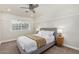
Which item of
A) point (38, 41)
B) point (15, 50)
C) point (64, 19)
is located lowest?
point (15, 50)

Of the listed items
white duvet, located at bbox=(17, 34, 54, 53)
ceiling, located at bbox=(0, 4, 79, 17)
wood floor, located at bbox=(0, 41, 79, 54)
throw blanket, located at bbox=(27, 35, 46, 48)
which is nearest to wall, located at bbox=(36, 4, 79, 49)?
ceiling, located at bbox=(0, 4, 79, 17)

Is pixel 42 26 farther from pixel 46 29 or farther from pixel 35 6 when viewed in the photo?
pixel 35 6

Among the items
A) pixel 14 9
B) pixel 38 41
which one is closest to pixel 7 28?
pixel 14 9

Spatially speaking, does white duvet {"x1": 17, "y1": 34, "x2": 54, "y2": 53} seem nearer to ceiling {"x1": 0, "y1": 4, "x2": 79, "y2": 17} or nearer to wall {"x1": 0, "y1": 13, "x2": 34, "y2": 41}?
wall {"x1": 0, "y1": 13, "x2": 34, "y2": 41}

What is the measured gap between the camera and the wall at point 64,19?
127cm

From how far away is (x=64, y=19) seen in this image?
1352 mm

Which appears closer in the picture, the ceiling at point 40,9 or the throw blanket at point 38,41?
the ceiling at point 40,9

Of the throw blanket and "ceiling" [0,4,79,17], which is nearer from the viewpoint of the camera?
"ceiling" [0,4,79,17]

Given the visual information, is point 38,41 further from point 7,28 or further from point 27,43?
point 7,28

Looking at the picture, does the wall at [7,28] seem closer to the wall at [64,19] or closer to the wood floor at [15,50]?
the wood floor at [15,50]

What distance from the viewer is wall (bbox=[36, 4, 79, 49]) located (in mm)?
1274

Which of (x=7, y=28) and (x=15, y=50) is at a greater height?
(x=7, y=28)

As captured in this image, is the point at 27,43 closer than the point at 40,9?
Yes

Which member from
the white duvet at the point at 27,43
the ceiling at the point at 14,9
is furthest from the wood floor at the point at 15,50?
the ceiling at the point at 14,9
